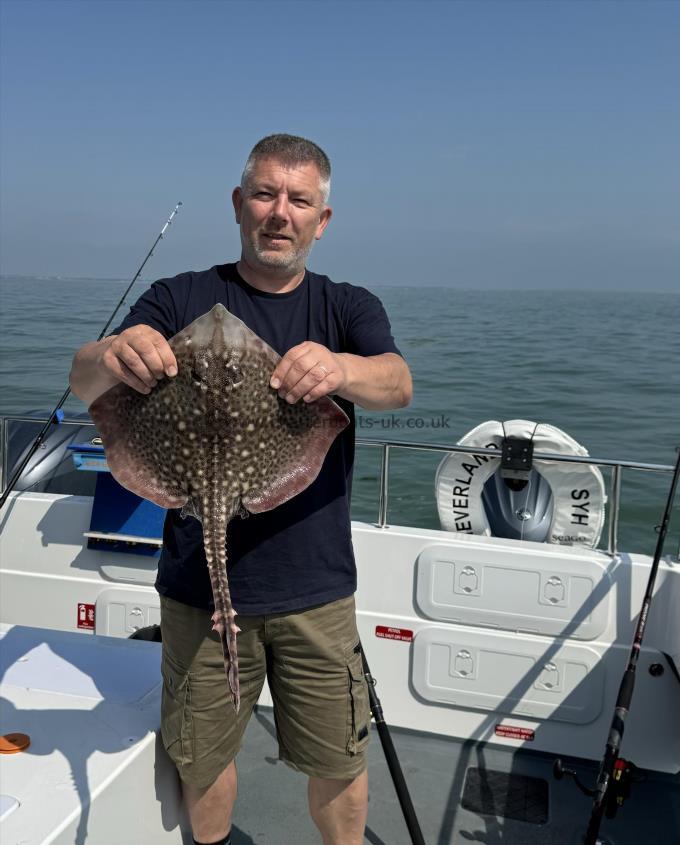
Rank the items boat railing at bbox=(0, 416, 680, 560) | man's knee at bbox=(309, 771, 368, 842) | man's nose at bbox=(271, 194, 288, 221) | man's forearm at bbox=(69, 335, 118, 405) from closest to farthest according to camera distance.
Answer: man's forearm at bbox=(69, 335, 118, 405), man's nose at bbox=(271, 194, 288, 221), man's knee at bbox=(309, 771, 368, 842), boat railing at bbox=(0, 416, 680, 560)

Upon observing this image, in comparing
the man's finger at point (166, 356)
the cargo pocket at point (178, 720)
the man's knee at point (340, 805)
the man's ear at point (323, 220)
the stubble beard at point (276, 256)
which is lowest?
the man's knee at point (340, 805)

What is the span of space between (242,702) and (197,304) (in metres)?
1.24

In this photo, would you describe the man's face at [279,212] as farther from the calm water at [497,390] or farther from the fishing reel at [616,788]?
the calm water at [497,390]

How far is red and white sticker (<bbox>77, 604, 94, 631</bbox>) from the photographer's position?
4.31 m

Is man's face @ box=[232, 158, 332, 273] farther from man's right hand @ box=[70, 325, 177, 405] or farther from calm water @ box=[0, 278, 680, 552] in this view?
calm water @ box=[0, 278, 680, 552]

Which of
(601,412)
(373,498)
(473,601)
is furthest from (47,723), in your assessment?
(601,412)

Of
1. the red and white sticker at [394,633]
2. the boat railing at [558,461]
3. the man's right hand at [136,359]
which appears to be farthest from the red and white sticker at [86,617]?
the man's right hand at [136,359]

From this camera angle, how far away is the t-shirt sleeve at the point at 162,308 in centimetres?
220

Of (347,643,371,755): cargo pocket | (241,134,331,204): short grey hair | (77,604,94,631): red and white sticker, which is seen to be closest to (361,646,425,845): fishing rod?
(347,643,371,755): cargo pocket

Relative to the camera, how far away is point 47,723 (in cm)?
251

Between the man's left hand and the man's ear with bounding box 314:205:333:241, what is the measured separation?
1.93 feet

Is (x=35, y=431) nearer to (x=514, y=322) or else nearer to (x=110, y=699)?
(x=110, y=699)

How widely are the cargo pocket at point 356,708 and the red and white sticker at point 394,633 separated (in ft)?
4.98

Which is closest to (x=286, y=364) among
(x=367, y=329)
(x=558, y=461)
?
(x=367, y=329)
